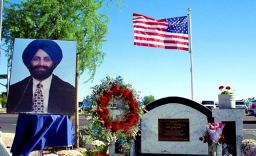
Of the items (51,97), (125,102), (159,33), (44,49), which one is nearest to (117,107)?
(125,102)

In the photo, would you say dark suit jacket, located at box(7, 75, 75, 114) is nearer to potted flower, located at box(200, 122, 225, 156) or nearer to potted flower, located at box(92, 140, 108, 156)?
potted flower, located at box(92, 140, 108, 156)

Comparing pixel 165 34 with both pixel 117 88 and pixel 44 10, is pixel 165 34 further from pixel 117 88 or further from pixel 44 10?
pixel 44 10

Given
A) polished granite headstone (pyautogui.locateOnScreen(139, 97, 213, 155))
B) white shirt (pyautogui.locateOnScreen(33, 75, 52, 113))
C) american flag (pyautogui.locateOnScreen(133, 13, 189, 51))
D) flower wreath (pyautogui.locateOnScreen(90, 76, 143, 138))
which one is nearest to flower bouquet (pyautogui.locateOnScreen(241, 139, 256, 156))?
polished granite headstone (pyautogui.locateOnScreen(139, 97, 213, 155))

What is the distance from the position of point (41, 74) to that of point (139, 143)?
12.9 ft

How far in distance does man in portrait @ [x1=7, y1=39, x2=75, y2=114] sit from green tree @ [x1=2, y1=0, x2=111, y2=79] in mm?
12293

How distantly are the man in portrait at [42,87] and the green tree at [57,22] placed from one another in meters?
12.3

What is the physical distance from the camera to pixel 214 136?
1173 cm

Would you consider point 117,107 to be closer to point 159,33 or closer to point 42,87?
point 42,87

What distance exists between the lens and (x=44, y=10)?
79.0 ft

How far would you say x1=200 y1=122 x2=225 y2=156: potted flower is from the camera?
11.7 m

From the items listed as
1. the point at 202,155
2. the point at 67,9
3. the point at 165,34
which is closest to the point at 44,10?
the point at 67,9

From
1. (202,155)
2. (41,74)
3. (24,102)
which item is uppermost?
(41,74)

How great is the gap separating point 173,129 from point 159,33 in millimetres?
6206

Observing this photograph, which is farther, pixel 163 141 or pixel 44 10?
pixel 44 10
